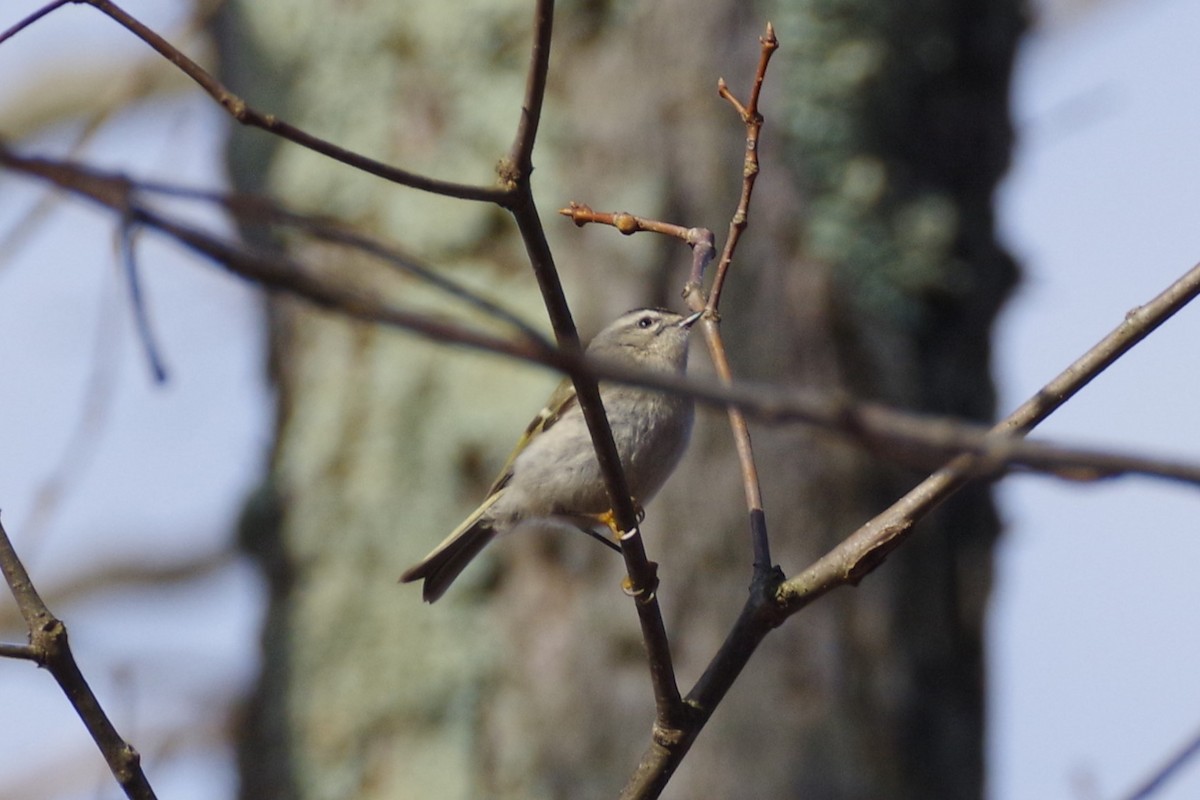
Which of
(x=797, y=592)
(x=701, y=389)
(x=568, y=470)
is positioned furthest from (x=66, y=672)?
(x=568, y=470)

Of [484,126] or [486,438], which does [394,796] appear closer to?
[486,438]

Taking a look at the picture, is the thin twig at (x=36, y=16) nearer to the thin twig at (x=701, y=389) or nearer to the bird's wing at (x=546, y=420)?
the thin twig at (x=701, y=389)

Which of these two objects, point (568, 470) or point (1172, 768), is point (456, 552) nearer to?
point (568, 470)

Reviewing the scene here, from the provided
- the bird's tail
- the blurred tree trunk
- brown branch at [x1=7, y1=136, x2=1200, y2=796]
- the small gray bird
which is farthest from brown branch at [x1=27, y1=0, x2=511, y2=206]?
the blurred tree trunk

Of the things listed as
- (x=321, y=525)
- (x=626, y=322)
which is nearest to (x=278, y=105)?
(x=321, y=525)

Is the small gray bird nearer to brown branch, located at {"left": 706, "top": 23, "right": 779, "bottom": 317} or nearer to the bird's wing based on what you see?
the bird's wing

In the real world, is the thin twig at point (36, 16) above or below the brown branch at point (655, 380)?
above

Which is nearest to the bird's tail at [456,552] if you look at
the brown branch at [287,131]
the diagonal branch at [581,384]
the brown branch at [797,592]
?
the diagonal branch at [581,384]
